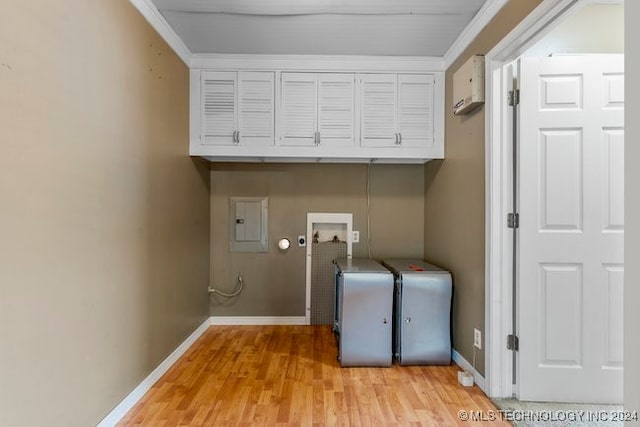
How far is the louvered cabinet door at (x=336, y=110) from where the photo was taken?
10.2 ft

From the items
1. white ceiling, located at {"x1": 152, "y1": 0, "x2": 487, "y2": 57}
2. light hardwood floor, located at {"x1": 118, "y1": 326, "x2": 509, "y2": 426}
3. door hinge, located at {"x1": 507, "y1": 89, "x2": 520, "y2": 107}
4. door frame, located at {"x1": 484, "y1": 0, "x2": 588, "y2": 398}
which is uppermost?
white ceiling, located at {"x1": 152, "y1": 0, "x2": 487, "y2": 57}

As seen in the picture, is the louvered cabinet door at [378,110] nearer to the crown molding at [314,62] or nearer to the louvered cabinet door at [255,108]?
the crown molding at [314,62]

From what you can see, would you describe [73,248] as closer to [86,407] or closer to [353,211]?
[86,407]

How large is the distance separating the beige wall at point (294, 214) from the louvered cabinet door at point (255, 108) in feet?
1.81

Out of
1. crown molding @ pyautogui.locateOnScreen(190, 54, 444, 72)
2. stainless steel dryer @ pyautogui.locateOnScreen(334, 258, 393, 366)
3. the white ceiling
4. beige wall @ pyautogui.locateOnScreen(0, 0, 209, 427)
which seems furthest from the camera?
crown molding @ pyautogui.locateOnScreen(190, 54, 444, 72)

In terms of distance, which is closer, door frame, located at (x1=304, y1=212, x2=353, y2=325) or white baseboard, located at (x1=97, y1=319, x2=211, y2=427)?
white baseboard, located at (x1=97, y1=319, x2=211, y2=427)

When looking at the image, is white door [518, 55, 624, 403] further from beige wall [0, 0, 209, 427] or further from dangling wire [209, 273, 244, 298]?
dangling wire [209, 273, 244, 298]

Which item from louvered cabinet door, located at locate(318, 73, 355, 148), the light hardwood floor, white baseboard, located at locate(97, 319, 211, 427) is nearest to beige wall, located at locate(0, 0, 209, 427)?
white baseboard, located at locate(97, 319, 211, 427)

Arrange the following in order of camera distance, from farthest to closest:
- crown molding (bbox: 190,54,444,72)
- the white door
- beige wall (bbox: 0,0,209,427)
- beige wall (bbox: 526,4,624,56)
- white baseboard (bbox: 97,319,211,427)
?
1. crown molding (bbox: 190,54,444,72)
2. beige wall (bbox: 526,4,624,56)
3. the white door
4. white baseboard (bbox: 97,319,211,427)
5. beige wall (bbox: 0,0,209,427)

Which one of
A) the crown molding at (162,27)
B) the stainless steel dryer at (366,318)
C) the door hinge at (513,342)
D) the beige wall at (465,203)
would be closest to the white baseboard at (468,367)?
the beige wall at (465,203)

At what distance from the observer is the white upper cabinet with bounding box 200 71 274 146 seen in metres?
3.11

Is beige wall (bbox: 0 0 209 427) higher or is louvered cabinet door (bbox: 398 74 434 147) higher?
louvered cabinet door (bbox: 398 74 434 147)

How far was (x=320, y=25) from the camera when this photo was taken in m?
2.54

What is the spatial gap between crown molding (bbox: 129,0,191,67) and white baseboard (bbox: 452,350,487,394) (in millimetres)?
3158
